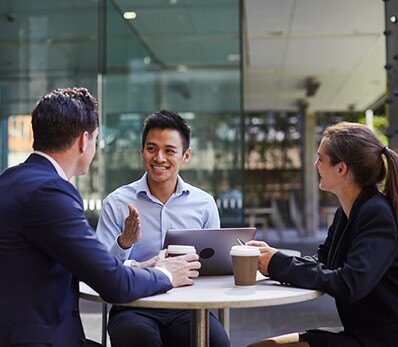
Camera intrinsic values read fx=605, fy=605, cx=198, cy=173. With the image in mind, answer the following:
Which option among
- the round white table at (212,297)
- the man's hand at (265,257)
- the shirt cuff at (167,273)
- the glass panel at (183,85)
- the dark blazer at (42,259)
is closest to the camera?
the dark blazer at (42,259)

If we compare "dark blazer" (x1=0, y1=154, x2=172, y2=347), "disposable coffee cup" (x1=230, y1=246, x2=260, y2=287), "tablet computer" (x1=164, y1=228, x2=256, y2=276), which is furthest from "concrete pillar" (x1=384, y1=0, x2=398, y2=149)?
"dark blazer" (x1=0, y1=154, x2=172, y2=347)

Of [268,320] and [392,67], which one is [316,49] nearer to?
[392,67]

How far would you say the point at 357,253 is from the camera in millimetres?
1796

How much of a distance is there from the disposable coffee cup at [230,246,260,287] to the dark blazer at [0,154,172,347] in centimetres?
39


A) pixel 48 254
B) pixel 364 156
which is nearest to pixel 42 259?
pixel 48 254

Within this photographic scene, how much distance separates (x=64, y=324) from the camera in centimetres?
168

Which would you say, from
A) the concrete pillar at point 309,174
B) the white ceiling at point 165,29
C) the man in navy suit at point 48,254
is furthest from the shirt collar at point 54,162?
the concrete pillar at point 309,174

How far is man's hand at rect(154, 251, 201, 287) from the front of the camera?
1.93m

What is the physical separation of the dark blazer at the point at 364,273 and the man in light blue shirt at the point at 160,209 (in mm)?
571

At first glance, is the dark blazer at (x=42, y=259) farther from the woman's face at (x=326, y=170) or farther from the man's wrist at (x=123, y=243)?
the woman's face at (x=326, y=170)

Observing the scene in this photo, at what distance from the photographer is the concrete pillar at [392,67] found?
4.60 metres

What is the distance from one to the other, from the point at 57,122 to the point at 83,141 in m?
0.10

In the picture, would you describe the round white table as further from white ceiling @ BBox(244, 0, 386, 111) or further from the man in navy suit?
white ceiling @ BBox(244, 0, 386, 111)

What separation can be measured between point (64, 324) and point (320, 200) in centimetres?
1736
